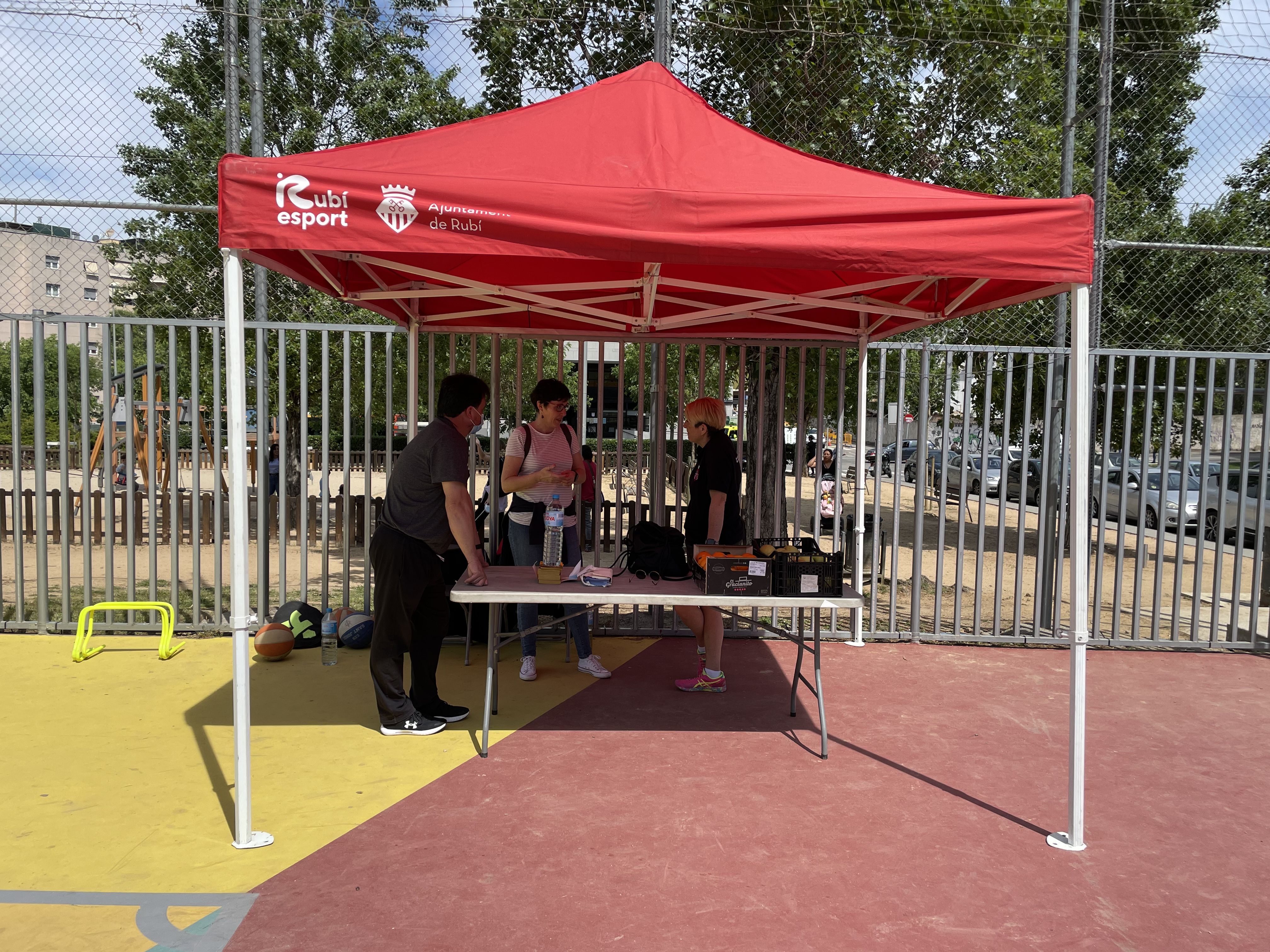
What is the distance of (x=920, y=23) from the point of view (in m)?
8.30

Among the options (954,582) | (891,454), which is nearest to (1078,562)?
(954,582)

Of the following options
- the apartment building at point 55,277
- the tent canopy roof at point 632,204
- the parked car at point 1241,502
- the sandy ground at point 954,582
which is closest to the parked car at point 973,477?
the sandy ground at point 954,582

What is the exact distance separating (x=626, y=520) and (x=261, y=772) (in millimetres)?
5820

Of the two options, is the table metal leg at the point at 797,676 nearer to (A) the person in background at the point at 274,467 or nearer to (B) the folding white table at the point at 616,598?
(B) the folding white table at the point at 616,598

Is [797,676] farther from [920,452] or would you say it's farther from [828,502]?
[828,502]

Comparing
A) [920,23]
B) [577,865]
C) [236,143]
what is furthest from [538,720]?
[920,23]

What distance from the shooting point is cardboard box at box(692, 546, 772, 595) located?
4.84 m

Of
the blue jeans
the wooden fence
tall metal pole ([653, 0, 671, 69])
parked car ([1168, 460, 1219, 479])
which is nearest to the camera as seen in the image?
the blue jeans

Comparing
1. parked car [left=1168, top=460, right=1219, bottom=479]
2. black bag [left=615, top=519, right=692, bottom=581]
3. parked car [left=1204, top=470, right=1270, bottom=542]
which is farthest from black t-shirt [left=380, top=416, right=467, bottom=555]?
parked car [left=1168, top=460, right=1219, bottom=479]

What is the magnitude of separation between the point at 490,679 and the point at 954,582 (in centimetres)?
837

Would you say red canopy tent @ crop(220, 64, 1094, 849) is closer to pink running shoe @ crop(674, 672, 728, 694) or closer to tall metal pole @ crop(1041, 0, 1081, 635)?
pink running shoe @ crop(674, 672, 728, 694)

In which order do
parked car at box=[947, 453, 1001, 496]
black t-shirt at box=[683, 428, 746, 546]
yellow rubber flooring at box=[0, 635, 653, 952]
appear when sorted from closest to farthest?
yellow rubber flooring at box=[0, 635, 653, 952] < black t-shirt at box=[683, 428, 746, 546] < parked car at box=[947, 453, 1001, 496]

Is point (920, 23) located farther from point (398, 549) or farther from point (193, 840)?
point (193, 840)

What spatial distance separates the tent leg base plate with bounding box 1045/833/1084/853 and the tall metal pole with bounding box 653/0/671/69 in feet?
18.3
